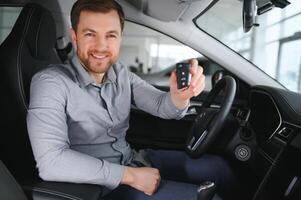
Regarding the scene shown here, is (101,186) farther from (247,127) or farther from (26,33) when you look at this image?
(247,127)

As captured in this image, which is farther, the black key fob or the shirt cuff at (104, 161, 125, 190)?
the black key fob

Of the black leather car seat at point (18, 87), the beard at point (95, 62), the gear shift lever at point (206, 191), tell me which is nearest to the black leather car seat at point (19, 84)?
the black leather car seat at point (18, 87)

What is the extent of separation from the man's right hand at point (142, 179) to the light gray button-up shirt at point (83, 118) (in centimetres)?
3

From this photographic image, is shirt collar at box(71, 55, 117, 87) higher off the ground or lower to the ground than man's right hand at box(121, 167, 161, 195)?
higher

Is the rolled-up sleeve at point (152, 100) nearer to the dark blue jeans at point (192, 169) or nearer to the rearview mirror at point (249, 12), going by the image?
the dark blue jeans at point (192, 169)

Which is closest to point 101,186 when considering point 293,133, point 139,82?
point 139,82

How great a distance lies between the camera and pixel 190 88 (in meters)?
1.33

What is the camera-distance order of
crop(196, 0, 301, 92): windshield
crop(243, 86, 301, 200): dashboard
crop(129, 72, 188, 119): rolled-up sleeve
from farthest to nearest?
crop(196, 0, 301, 92): windshield, crop(129, 72, 188, 119): rolled-up sleeve, crop(243, 86, 301, 200): dashboard

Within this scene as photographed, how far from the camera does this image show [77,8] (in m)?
1.29

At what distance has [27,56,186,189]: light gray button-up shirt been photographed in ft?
3.53

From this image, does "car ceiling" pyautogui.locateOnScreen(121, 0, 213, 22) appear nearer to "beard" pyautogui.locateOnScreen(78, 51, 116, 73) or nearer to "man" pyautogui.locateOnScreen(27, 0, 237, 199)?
"man" pyautogui.locateOnScreen(27, 0, 237, 199)

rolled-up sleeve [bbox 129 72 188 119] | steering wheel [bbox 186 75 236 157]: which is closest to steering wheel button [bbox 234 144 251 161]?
steering wheel [bbox 186 75 236 157]

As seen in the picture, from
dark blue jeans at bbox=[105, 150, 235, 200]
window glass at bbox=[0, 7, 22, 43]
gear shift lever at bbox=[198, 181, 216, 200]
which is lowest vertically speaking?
dark blue jeans at bbox=[105, 150, 235, 200]

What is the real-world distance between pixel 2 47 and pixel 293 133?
119cm
